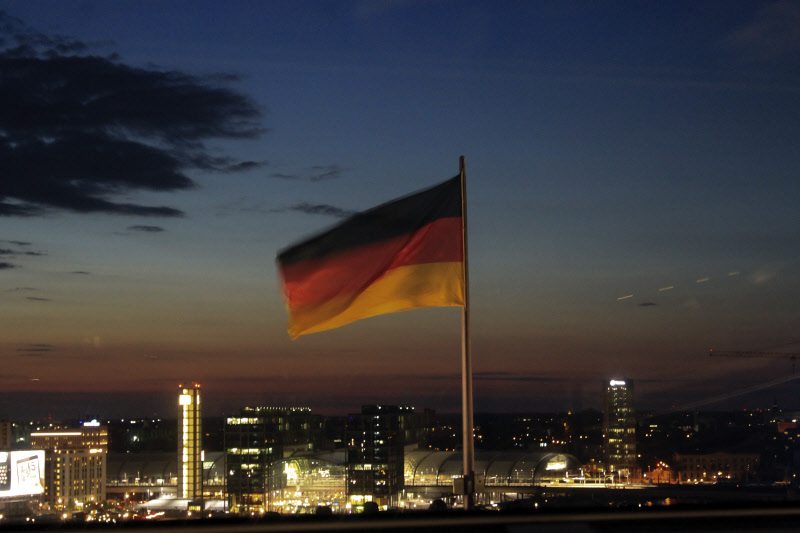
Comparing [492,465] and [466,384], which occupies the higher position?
[466,384]

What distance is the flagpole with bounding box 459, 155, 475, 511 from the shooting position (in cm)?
976

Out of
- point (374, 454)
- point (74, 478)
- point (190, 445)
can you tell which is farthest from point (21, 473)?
point (374, 454)

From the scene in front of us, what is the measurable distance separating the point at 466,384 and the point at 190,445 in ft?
320

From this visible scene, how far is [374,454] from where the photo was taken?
8650 cm

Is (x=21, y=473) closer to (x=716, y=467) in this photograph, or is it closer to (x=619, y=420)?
(x=716, y=467)

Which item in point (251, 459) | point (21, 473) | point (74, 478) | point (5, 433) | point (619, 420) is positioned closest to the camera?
point (251, 459)

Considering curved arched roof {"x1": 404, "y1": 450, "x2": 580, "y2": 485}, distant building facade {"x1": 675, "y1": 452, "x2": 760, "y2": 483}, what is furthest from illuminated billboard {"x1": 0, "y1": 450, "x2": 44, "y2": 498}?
distant building facade {"x1": 675, "y1": 452, "x2": 760, "y2": 483}

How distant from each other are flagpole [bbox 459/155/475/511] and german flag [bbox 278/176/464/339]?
59 mm

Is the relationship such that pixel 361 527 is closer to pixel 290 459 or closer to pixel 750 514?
Answer: pixel 750 514

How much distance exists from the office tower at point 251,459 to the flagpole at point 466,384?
3347 inches

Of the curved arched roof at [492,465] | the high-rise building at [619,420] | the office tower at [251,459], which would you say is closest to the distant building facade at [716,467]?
the curved arched roof at [492,465]

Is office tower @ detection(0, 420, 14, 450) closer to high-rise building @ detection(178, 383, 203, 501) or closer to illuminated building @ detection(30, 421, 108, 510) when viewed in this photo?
illuminated building @ detection(30, 421, 108, 510)

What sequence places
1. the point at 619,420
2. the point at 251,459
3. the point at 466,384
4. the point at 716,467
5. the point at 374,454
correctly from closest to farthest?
the point at 466,384 < the point at 374,454 < the point at 716,467 < the point at 251,459 < the point at 619,420

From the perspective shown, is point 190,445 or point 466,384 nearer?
point 466,384
